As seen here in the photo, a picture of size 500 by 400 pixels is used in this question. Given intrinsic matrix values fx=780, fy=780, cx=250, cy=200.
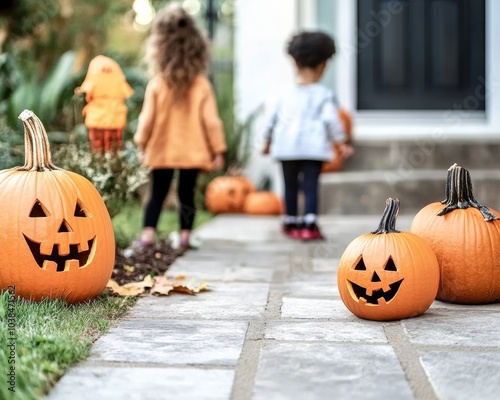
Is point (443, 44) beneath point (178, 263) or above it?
above

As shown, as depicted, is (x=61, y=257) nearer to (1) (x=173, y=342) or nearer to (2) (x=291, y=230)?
(1) (x=173, y=342)

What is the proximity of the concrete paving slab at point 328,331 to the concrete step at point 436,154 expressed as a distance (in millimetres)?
4577

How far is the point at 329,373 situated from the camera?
206 cm

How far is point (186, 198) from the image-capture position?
4844 millimetres

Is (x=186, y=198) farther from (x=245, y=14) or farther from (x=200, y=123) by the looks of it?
(x=245, y=14)

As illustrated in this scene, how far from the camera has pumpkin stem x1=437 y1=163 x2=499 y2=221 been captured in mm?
Answer: 2963

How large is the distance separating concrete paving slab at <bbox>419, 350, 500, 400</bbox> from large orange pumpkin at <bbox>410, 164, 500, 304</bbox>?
709 mm

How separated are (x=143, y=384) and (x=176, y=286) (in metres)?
1.29

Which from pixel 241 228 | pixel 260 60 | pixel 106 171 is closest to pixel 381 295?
pixel 106 171

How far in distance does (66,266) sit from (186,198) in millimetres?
2033

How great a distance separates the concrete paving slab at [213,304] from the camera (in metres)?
2.84

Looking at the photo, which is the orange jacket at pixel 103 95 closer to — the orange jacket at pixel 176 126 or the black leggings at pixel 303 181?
the orange jacket at pixel 176 126

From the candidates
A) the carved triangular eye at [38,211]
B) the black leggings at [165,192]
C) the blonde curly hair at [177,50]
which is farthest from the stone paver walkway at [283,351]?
the blonde curly hair at [177,50]

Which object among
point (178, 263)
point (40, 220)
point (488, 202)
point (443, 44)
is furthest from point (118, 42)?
point (40, 220)
